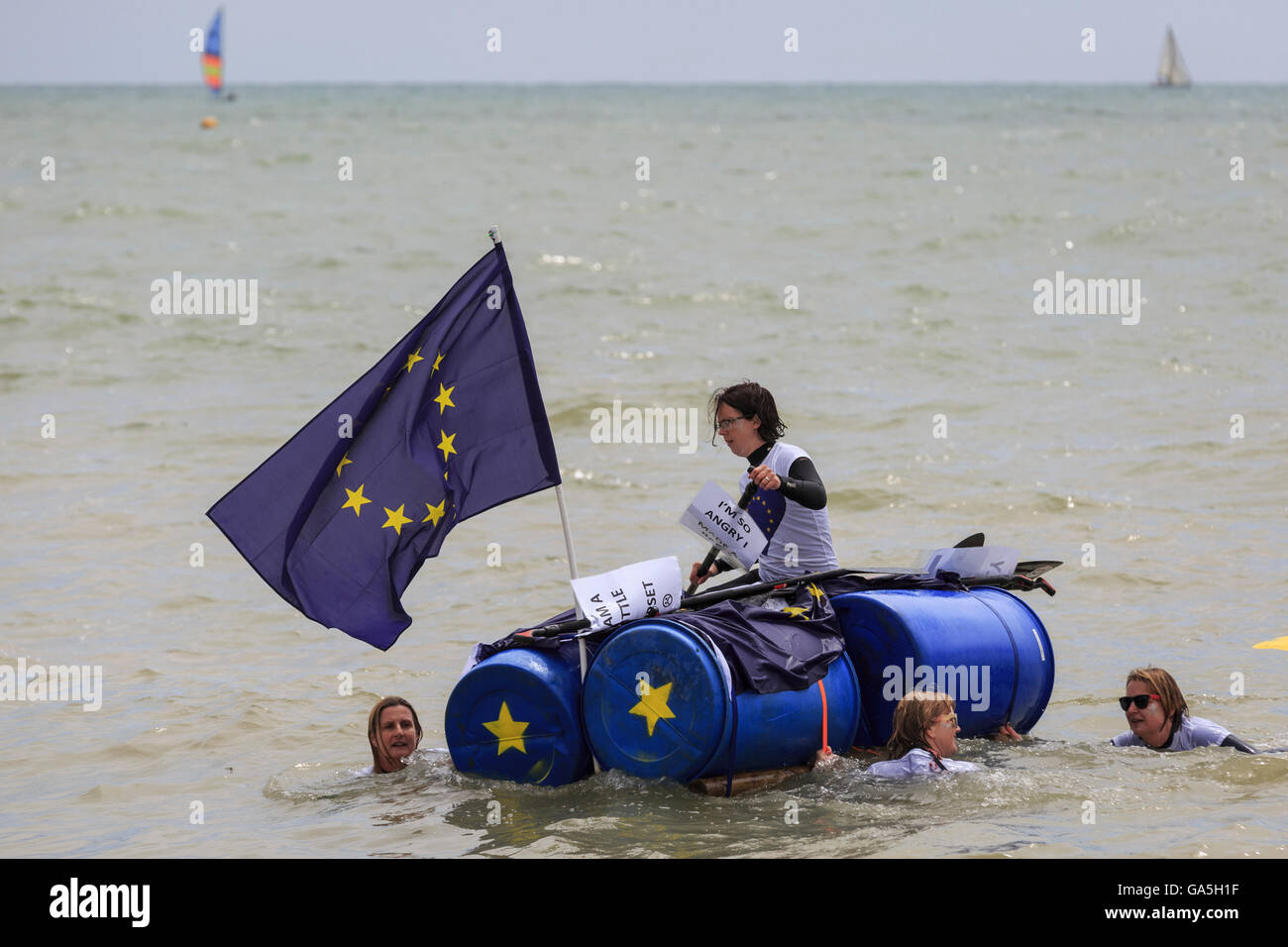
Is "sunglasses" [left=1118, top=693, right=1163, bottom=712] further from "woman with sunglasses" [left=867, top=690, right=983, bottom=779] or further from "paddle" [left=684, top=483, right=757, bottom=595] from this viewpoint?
"paddle" [left=684, top=483, right=757, bottom=595]

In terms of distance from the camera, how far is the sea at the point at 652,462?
23.7ft

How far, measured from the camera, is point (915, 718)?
23.9 feet

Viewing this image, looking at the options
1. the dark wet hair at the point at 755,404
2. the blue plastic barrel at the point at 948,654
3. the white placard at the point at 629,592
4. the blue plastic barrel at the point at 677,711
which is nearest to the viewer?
the blue plastic barrel at the point at 677,711

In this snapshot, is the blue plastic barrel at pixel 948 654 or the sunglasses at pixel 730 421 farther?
the sunglasses at pixel 730 421

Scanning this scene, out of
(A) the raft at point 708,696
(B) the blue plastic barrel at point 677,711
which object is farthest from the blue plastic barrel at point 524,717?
(B) the blue plastic barrel at point 677,711

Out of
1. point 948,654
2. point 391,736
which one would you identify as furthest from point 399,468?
point 948,654

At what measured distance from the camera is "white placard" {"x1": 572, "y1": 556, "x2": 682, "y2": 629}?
7070 mm

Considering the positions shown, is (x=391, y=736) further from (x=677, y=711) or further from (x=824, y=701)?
(x=824, y=701)

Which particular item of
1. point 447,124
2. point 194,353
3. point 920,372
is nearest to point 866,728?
point 920,372

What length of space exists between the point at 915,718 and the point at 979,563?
4.31ft

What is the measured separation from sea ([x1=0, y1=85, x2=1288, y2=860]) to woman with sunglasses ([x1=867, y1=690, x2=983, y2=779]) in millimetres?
146

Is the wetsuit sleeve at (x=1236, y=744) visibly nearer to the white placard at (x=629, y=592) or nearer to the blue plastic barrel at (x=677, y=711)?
the blue plastic barrel at (x=677, y=711)

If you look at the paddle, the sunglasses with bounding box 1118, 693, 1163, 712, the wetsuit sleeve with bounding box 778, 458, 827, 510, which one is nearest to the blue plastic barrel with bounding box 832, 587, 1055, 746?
the sunglasses with bounding box 1118, 693, 1163, 712

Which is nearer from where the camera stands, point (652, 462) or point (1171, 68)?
point (652, 462)
